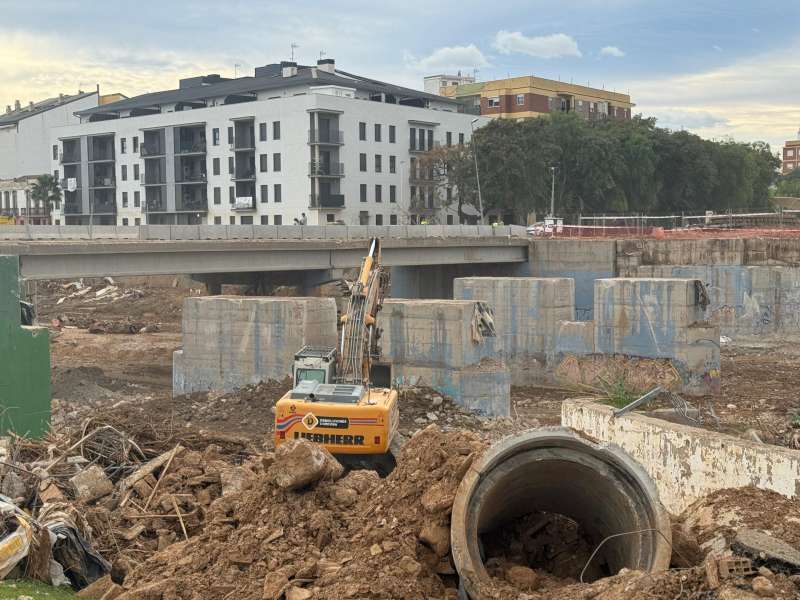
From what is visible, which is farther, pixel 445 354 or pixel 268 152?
pixel 268 152

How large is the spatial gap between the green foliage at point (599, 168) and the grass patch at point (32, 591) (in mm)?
51236

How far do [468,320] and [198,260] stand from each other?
11291 millimetres

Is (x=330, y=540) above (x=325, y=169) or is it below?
below

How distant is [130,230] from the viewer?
111ft

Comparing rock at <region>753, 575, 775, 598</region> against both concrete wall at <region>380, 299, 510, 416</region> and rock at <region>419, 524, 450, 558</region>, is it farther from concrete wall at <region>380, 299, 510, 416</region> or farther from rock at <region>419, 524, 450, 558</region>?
concrete wall at <region>380, 299, 510, 416</region>

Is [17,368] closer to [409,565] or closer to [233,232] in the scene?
[409,565]

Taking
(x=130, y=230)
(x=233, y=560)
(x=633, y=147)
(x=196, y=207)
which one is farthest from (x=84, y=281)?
(x=233, y=560)

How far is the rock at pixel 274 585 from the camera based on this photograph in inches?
367

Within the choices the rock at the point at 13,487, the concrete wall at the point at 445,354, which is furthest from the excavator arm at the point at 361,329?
the rock at the point at 13,487

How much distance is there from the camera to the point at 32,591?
10641mm

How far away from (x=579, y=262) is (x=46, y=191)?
1983 inches

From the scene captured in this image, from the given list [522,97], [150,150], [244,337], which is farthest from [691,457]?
[522,97]

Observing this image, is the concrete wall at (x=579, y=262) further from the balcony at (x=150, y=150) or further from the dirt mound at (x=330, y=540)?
the balcony at (x=150, y=150)

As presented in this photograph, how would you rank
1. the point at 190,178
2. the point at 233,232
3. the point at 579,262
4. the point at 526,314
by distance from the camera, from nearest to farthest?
the point at 526,314, the point at 233,232, the point at 579,262, the point at 190,178
